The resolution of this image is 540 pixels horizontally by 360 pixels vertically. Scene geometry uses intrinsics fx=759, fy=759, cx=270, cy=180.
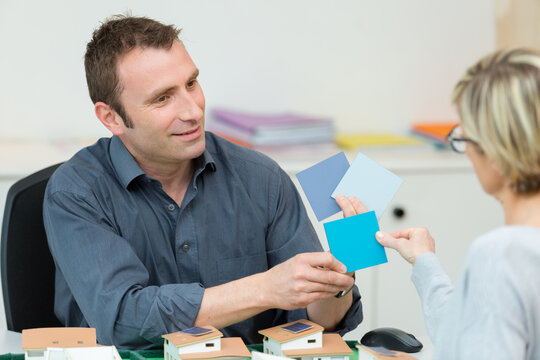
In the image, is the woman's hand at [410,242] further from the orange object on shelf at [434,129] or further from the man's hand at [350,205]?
the orange object on shelf at [434,129]

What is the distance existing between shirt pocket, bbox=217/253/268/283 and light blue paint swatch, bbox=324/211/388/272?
1.24 ft

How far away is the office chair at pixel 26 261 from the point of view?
178 cm

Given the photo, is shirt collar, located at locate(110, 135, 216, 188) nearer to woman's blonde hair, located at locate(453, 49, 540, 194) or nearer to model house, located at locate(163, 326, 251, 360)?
model house, located at locate(163, 326, 251, 360)

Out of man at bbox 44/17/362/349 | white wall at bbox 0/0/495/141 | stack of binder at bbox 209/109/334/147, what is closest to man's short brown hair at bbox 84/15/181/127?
man at bbox 44/17/362/349

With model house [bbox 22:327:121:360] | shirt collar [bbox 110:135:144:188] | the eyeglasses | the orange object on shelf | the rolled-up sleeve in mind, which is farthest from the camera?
the orange object on shelf

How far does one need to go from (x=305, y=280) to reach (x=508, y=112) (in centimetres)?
64

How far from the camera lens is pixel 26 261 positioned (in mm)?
1799

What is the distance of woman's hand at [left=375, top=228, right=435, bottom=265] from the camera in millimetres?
1358

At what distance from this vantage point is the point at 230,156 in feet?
6.23

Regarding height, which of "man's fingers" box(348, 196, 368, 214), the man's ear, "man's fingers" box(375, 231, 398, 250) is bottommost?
"man's fingers" box(375, 231, 398, 250)

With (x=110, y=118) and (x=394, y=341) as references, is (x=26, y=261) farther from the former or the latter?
(x=394, y=341)

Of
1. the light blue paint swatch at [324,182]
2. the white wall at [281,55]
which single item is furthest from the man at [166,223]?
the white wall at [281,55]

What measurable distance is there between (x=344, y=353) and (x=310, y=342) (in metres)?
0.07

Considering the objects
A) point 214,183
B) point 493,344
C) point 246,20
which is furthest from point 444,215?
point 493,344
